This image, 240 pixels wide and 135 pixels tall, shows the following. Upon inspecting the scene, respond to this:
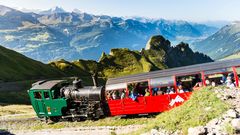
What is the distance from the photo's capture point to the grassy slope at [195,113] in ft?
63.4

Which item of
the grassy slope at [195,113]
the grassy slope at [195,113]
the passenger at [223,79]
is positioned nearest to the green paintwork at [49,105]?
the passenger at [223,79]

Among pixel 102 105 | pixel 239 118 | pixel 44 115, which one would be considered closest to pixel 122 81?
pixel 102 105

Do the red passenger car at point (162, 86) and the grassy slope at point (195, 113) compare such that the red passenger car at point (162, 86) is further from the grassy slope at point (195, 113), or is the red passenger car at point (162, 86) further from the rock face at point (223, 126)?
the rock face at point (223, 126)

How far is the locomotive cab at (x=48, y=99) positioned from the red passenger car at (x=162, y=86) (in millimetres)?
6161

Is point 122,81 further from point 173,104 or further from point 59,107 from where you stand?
point 59,107

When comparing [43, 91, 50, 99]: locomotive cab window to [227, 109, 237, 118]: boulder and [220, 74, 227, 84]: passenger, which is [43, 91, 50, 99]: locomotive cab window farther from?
[227, 109, 237, 118]: boulder

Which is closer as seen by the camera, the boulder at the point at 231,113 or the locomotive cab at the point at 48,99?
the boulder at the point at 231,113

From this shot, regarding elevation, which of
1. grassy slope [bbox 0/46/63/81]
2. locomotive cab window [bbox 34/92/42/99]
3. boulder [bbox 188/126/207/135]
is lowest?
grassy slope [bbox 0/46/63/81]

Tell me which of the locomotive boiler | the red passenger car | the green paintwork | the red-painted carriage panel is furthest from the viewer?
the green paintwork

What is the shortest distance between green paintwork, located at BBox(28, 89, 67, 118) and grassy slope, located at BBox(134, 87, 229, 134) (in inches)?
730

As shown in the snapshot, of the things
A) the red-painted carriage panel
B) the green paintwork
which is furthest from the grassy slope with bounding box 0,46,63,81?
the red-painted carriage panel

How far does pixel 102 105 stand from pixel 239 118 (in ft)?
71.0

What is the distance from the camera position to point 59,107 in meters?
38.8

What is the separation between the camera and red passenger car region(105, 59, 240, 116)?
30359 millimetres
